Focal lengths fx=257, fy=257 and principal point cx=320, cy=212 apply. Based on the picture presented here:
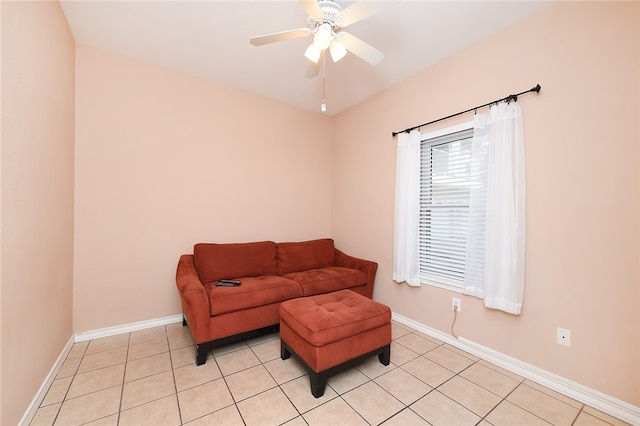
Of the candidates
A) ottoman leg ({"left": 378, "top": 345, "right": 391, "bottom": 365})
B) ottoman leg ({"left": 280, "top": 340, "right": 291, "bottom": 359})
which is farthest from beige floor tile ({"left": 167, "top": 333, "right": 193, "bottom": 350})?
ottoman leg ({"left": 378, "top": 345, "right": 391, "bottom": 365})

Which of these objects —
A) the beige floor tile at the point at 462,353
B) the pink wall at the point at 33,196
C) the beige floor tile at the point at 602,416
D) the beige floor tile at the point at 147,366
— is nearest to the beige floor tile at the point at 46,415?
the pink wall at the point at 33,196

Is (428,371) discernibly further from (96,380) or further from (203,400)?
(96,380)

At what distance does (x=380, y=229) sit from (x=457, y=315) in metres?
1.23

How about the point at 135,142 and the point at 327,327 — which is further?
the point at 135,142

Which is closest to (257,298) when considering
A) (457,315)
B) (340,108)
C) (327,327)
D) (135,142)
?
(327,327)

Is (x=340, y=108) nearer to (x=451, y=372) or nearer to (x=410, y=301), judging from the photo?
(x=410, y=301)

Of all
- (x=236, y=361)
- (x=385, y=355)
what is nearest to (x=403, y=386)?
(x=385, y=355)

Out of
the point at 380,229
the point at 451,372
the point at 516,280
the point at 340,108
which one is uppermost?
the point at 340,108

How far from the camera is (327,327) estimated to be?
175 centimetres

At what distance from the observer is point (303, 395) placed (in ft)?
5.64

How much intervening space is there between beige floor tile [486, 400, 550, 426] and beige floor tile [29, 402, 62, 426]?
8.37ft

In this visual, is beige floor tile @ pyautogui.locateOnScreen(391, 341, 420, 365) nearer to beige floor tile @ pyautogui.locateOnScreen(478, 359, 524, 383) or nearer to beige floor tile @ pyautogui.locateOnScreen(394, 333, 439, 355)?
beige floor tile @ pyautogui.locateOnScreen(394, 333, 439, 355)

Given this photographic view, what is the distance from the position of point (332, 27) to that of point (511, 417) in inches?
104

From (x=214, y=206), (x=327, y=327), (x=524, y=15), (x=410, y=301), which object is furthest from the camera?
(x=214, y=206)
